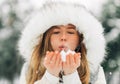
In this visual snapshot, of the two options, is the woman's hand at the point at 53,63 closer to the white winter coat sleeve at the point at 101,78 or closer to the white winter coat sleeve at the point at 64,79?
the white winter coat sleeve at the point at 64,79

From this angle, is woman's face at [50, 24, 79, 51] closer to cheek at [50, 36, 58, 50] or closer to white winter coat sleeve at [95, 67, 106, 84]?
cheek at [50, 36, 58, 50]

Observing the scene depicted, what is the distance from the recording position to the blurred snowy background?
114 cm

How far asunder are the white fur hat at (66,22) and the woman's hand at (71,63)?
6 centimetres

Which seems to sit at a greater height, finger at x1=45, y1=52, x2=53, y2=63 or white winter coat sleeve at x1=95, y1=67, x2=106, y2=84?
finger at x1=45, y1=52, x2=53, y2=63

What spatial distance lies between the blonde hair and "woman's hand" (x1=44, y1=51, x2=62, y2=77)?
4 cm

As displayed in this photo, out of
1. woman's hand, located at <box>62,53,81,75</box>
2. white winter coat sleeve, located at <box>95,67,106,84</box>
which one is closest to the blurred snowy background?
white winter coat sleeve, located at <box>95,67,106,84</box>

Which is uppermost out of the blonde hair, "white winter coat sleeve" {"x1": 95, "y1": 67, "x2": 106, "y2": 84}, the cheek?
the cheek

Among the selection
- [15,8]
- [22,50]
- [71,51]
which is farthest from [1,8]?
[71,51]

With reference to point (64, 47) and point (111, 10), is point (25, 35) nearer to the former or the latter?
point (64, 47)

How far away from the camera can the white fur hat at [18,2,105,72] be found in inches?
42.9

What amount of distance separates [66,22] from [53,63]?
0.13 m

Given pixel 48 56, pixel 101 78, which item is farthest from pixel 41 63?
pixel 101 78

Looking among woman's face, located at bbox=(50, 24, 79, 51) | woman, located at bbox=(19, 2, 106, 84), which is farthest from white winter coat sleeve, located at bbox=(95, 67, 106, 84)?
woman's face, located at bbox=(50, 24, 79, 51)

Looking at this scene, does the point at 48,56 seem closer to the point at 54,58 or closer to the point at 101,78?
the point at 54,58
